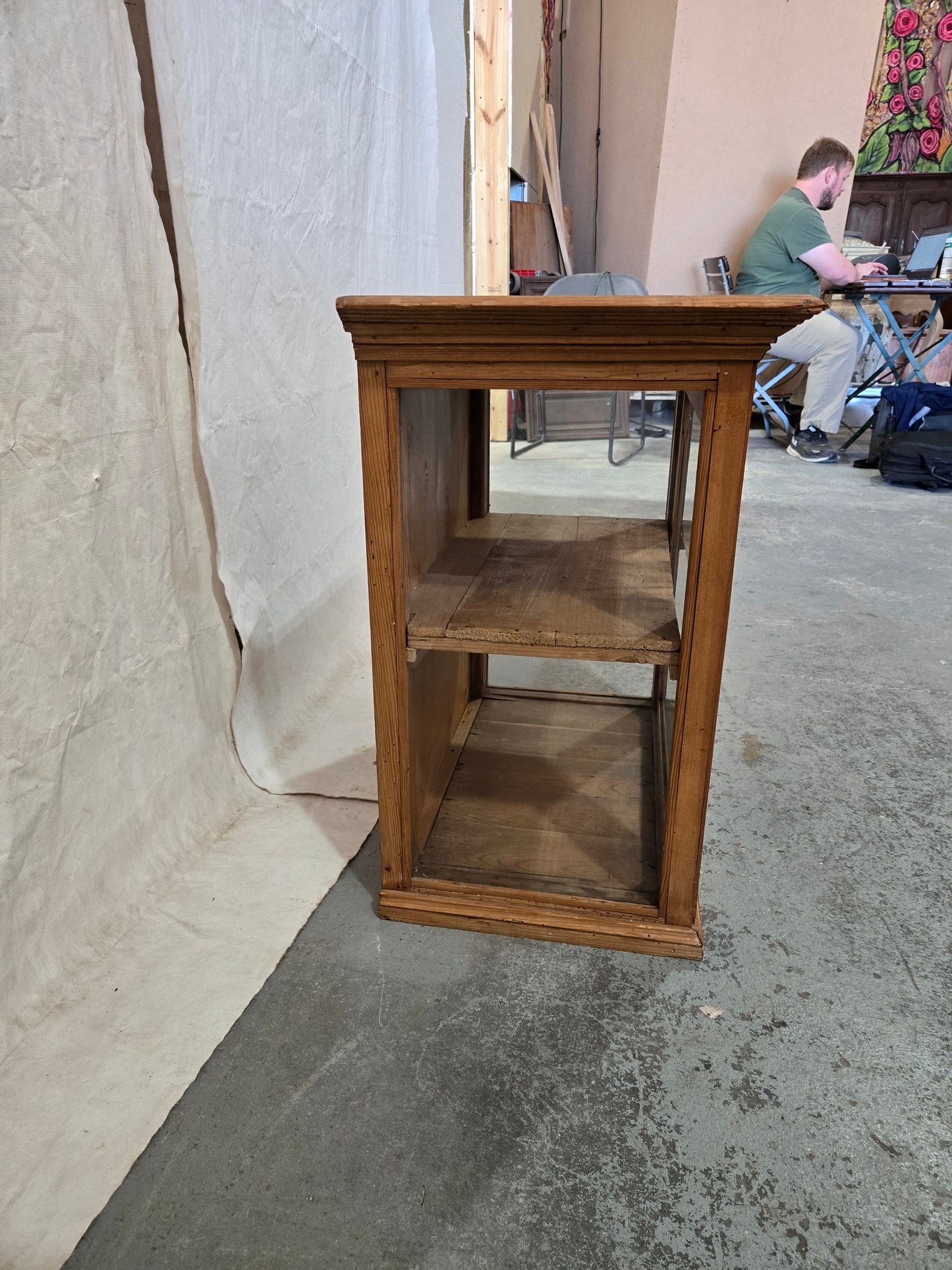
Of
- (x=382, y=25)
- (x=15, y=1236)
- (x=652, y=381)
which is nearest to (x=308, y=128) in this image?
(x=382, y=25)

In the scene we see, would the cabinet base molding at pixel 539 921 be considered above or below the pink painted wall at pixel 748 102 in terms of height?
below

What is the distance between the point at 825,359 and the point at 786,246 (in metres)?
0.66

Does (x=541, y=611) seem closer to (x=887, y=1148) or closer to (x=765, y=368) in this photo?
(x=887, y=1148)

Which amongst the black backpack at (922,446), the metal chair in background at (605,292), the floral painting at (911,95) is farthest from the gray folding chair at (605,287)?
the floral painting at (911,95)

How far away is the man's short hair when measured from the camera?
4.19m

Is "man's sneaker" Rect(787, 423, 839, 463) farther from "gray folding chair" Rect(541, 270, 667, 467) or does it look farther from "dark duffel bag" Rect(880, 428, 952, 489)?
"gray folding chair" Rect(541, 270, 667, 467)

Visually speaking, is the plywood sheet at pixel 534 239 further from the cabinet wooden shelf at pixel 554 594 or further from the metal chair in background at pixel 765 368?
the cabinet wooden shelf at pixel 554 594

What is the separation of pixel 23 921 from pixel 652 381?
0.95 metres

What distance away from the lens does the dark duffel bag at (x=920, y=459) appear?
360 centimetres

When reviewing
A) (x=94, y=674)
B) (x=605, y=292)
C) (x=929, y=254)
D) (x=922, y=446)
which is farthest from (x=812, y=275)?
(x=94, y=674)

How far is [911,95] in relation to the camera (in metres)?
7.53

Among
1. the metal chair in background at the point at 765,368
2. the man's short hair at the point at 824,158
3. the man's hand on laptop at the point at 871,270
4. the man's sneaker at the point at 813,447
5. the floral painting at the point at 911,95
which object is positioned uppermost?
the floral painting at the point at 911,95

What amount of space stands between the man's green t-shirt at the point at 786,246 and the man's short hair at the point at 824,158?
0.35ft

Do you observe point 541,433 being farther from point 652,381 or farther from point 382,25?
point 652,381
